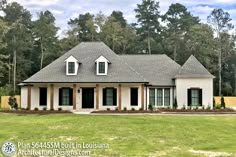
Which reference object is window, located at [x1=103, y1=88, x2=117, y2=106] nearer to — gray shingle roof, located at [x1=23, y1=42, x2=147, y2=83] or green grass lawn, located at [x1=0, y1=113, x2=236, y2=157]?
gray shingle roof, located at [x1=23, y1=42, x2=147, y2=83]

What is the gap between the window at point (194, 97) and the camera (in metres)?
37.6

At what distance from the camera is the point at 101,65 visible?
36219mm

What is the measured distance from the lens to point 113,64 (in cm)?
3731

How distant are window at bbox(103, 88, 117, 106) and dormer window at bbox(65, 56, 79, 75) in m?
3.13

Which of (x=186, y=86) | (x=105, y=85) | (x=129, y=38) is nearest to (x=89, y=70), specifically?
(x=105, y=85)

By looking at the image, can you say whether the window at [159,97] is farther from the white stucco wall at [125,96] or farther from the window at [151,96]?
the white stucco wall at [125,96]

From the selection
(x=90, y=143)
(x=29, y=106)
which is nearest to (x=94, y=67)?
(x=29, y=106)

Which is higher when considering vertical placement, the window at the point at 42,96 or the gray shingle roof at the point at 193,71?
the gray shingle roof at the point at 193,71

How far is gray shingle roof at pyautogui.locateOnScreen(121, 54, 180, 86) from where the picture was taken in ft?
127

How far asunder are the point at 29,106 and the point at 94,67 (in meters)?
6.57

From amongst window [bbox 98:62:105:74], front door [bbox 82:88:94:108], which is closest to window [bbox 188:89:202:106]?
window [bbox 98:62:105:74]

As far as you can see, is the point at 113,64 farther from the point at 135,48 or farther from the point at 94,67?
the point at 135,48

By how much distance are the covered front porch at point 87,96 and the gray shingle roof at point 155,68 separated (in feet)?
11.2

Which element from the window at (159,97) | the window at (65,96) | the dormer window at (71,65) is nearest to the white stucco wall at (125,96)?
the window at (65,96)
